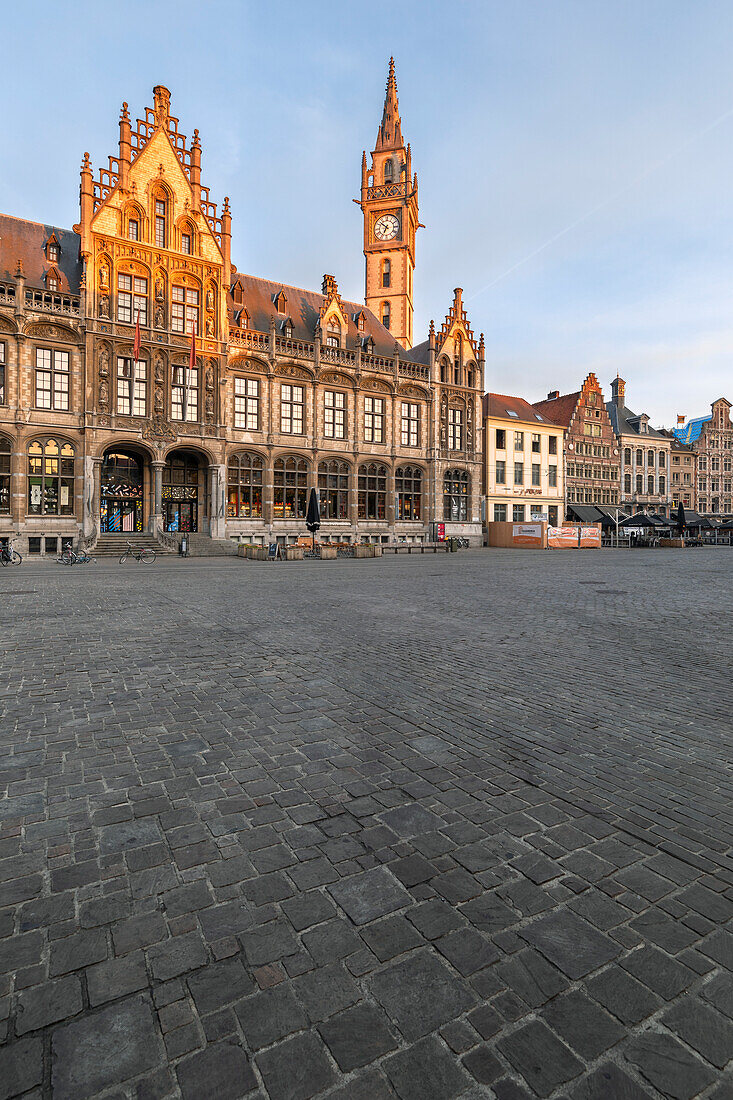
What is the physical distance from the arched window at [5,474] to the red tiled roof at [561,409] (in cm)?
4608

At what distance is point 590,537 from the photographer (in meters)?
45.4

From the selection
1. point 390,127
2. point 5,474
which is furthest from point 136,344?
point 390,127

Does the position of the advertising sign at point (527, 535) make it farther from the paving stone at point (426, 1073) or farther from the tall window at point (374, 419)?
the paving stone at point (426, 1073)

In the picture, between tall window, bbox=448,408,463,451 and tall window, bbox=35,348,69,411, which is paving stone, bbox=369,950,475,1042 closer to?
Answer: tall window, bbox=35,348,69,411

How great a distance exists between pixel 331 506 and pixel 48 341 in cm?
1940

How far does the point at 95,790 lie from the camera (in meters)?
3.23

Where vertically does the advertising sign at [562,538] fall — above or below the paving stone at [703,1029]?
above

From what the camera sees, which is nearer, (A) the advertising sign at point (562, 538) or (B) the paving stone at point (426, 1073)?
(B) the paving stone at point (426, 1073)

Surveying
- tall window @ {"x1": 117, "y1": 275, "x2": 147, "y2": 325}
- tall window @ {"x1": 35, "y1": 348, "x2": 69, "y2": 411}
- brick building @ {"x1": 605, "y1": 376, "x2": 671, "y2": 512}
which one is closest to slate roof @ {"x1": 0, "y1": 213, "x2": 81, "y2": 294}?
tall window @ {"x1": 117, "y1": 275, "x2": 147, "y2": 325}

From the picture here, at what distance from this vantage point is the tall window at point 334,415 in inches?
1534

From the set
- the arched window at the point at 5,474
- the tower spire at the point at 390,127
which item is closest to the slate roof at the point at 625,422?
the tower spire at the point at 390,127

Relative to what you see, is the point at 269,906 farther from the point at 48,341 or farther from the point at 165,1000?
the point at 48,341

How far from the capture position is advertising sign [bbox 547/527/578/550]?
43688 millimetres

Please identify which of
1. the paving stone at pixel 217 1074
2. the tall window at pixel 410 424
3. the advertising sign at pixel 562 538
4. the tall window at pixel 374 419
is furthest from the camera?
the advertising sign at pixel 562 538
